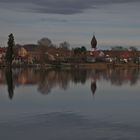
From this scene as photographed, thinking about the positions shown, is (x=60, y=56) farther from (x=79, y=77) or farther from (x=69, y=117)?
(x=69, y=117)

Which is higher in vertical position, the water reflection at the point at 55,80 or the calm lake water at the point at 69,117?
the calm lake water at the point at 69,117

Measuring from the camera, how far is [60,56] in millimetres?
105750

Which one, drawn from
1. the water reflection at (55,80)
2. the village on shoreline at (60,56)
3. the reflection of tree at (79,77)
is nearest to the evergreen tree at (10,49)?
the village on shoreline at (60,56)

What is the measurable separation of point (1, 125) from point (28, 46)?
443 feet

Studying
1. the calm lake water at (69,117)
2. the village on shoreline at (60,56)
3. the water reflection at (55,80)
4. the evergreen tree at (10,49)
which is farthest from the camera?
the village on shoreline at (60,56)

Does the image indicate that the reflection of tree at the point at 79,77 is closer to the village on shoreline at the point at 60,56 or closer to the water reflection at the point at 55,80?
the water reflection at the point at 55,80

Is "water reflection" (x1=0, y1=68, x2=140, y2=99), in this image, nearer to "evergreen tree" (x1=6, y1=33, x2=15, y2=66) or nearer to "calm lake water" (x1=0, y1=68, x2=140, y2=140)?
"calm lake water" (x1=0, y1=68, x2=140, y2=140)

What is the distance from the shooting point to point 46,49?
95.1m

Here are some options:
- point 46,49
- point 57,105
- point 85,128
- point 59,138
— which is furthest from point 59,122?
point 46,49

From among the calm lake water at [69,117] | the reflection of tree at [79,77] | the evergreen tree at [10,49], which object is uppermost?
the evergreen tree at [10,49]

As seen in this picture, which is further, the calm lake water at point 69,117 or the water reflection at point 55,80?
the water reflection at point 55,80

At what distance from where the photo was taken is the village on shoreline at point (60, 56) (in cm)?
8512

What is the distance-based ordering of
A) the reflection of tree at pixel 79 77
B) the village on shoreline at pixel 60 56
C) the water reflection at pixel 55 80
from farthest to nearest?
the village on shoreline at pixel 60 56 < the reflection of tree at pixel 79 77 < the water reflection at pixel 55 80

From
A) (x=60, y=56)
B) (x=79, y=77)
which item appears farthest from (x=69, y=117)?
(x=60, y=56)
